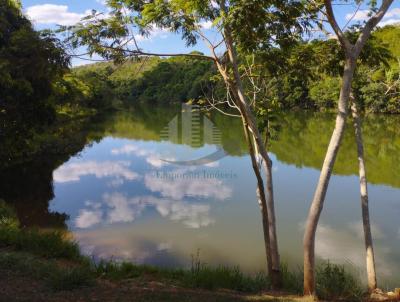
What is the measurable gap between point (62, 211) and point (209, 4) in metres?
11.5

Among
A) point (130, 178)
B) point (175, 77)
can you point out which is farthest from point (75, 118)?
point (175, 77)

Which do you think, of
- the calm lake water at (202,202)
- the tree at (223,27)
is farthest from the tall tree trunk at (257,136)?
the calm lake water at (202,202)

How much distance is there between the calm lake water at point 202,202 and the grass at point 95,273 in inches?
103

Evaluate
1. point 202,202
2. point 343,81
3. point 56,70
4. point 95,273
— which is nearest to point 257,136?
point 343,81

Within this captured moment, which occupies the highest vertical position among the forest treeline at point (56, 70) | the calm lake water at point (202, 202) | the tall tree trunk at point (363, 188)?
the forest treeline at point (56, 70)

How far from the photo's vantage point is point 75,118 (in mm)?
51938

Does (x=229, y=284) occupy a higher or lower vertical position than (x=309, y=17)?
lower

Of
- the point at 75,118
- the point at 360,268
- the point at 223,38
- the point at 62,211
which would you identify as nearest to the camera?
the point at 223,38

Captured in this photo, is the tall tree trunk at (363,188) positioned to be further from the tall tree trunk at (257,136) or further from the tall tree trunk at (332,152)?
the tall tree trunk at (332,152)

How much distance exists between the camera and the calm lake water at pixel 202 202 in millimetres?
11797

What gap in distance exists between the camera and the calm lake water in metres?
11.8

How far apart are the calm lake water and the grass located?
262 centimetres

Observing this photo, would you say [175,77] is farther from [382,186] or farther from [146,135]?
[382,186]

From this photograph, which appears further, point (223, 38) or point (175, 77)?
point (175, 77)
